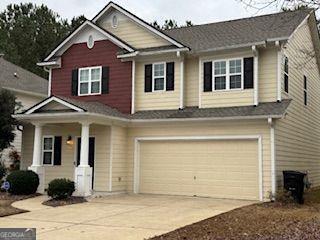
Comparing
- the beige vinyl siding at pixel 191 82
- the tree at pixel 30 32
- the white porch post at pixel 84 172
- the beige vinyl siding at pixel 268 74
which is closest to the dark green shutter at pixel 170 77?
the beige vinyl siding at pixel 191 82

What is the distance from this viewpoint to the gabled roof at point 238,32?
1762 cm

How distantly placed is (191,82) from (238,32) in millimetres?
3016

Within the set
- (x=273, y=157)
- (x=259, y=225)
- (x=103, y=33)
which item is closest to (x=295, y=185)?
(x=273, y=157)

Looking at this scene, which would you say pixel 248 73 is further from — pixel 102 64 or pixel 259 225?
pixel 259 225

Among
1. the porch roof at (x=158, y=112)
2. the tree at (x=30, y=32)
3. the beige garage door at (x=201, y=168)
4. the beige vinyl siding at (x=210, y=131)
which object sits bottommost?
the beige garage door at (x=201, y=168)

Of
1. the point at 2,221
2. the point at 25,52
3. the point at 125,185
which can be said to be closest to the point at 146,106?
the point at 125,185

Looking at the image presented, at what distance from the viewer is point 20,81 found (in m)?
A: 29.6

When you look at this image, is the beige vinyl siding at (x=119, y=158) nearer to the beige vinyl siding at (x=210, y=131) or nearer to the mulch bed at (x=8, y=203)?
the beige vinyl siding at (x=210, y=131)

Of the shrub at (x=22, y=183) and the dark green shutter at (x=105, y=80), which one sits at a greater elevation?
the dark green shutter at (x=105, y=80)

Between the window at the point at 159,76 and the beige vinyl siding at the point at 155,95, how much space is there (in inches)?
7.1

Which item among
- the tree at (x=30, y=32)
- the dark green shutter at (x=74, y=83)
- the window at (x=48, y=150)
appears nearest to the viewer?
the window at (x=48, y=150)

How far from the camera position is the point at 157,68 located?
63.9 ft

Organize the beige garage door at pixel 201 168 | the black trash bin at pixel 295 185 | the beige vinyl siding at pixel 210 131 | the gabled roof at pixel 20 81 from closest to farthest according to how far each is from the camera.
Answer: the black trash bin at pixel 295 185
the beige vinyl siding at pixel 210 131
the beige garage door at pixel 201 168
the gabled roof at pixel 20 81

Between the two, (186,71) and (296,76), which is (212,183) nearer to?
(186,71)
